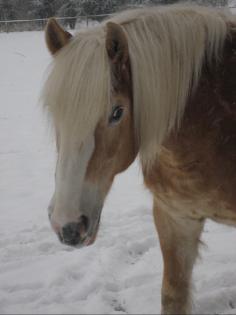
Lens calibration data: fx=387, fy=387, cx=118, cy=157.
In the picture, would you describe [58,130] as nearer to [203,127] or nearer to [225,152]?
[203,127]

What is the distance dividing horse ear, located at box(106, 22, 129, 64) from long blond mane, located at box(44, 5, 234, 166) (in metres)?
0.04

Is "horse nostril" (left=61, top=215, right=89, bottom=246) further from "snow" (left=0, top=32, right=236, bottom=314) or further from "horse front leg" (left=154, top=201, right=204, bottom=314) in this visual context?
"horse front leg" (left=154, top=201, right=204, bottom=314)

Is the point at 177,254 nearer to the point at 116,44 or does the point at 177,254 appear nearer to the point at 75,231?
the point at 75,231

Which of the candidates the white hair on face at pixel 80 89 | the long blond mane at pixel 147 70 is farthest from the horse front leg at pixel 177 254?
the white hair on face at pixel 80 89

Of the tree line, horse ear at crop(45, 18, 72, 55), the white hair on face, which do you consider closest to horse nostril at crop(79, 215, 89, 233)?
the white hair on face

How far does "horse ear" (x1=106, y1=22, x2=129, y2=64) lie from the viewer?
1488mm

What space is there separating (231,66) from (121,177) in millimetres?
3017

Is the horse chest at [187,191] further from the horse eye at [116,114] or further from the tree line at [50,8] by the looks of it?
the tree line at [50,8]

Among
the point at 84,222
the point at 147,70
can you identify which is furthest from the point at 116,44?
the point at 84,222

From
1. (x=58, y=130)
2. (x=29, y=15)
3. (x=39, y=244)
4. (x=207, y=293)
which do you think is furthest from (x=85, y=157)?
A: (x=29, y=15)

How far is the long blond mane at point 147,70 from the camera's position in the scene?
1.50m

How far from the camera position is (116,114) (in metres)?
1.55

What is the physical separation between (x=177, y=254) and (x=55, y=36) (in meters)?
1.43

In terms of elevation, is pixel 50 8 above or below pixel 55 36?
below
